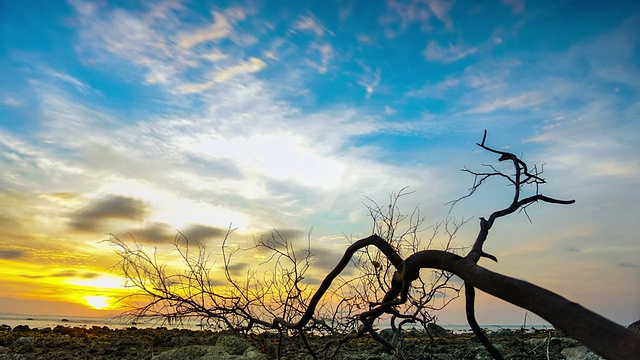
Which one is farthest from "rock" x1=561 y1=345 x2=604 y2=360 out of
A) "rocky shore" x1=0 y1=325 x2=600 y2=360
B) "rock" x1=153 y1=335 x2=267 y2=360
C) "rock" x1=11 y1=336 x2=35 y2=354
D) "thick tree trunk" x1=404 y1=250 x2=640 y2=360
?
"rock" x1=11 y1=336 x2=35 y2=354

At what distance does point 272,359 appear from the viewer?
7.83 m

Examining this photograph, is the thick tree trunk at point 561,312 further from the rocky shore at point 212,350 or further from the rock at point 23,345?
the rock at point 23,345

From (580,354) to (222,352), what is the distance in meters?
7.30

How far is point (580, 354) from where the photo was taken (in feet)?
31.8

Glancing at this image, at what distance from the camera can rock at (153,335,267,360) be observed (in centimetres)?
722

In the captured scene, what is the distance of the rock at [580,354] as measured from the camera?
362 inches

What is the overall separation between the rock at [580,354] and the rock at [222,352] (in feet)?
21.0

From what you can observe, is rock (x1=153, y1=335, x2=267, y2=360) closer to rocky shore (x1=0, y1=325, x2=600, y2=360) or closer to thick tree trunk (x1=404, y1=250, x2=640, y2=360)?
rocky shore (x1=0, y1=325, x2=600, y2=360)

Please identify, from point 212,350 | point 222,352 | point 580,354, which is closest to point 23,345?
point 212,350

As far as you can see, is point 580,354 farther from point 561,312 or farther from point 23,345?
point 23,345

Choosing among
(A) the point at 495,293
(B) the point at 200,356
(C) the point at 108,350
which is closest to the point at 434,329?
(C) the point at 108,350

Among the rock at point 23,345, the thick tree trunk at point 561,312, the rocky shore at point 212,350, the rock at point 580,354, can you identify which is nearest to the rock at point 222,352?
the rocky shore at point 212,350

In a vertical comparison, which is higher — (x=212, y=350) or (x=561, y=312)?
(x=561, y=312)

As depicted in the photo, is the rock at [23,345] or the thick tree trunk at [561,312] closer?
the thick tree trunk at [561,312]
